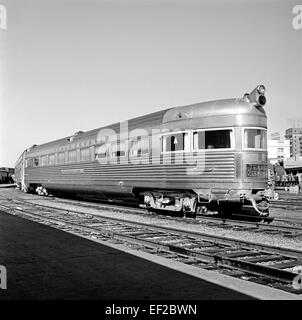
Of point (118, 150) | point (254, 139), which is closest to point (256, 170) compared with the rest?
point (254, 139)

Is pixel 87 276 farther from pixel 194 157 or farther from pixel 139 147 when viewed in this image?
pixel 139 147

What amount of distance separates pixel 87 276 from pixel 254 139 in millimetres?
7813

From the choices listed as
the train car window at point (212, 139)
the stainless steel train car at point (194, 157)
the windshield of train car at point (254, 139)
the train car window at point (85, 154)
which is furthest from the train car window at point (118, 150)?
the windshield of train car at point (254, 139)

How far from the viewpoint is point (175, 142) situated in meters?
13.1

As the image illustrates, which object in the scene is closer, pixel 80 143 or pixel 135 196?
pixel 135 196

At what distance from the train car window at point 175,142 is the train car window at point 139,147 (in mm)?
895

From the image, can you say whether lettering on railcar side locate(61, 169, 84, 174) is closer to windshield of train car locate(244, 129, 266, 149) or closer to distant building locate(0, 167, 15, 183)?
windshield of train car locate(244, 129, 266, 149)

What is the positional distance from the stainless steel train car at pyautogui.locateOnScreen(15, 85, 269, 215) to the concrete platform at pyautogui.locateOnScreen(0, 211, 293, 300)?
4792mm

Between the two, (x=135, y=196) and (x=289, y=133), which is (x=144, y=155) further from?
(x=289, y=133)

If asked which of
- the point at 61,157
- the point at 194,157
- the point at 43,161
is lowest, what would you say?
the point at 194,157

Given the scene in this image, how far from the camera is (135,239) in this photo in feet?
29.4

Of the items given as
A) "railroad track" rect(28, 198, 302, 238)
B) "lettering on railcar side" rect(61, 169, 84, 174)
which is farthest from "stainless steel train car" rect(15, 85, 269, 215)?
"lettering on railcar side" rect(61, 169, 84, 174)
